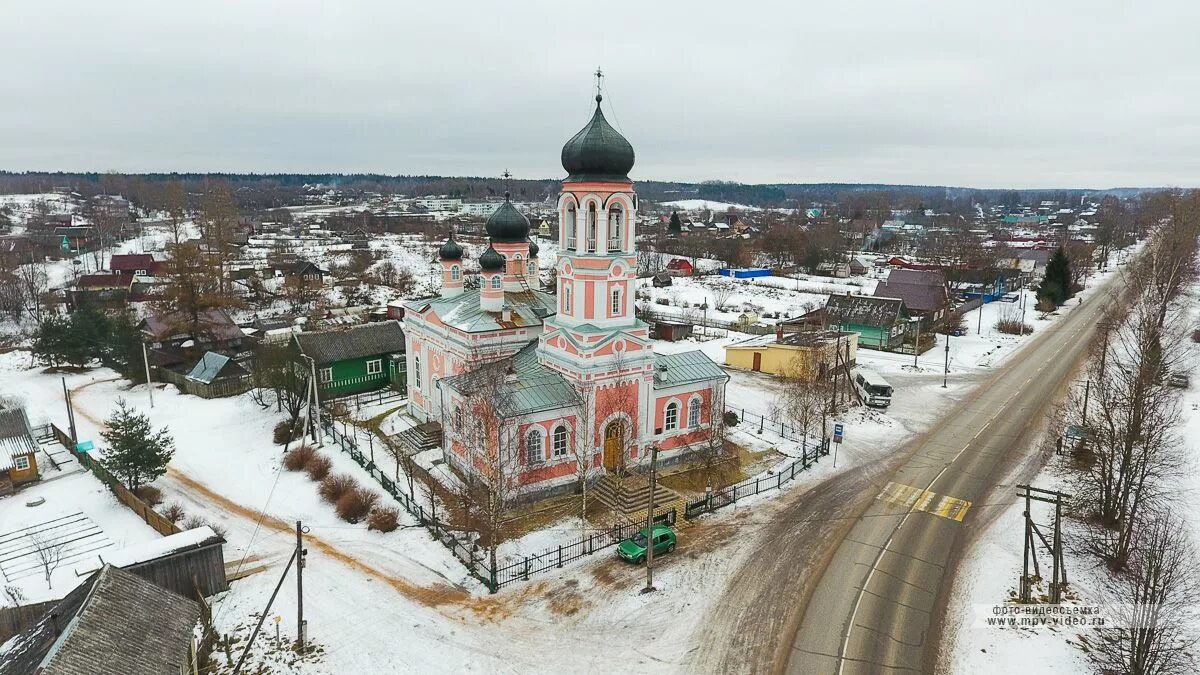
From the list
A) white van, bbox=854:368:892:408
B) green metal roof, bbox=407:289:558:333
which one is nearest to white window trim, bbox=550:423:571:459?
green metal roof, bbox=407:289:558:333

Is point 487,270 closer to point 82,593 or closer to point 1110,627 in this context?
point 82,593

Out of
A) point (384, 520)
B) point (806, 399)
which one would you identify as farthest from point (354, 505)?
point (806, 399)

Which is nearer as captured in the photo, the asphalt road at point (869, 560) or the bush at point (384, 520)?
the asphalt road at point (869, 560)

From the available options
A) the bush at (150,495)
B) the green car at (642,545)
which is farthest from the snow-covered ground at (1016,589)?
the bush at (150,495)

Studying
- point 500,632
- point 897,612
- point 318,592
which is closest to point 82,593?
point 318,592

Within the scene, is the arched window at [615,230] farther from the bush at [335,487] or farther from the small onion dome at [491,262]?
the bush at [335,487]

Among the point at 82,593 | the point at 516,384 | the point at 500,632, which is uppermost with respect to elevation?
the point at 516,384
